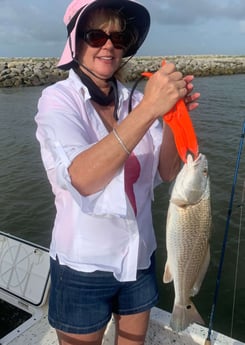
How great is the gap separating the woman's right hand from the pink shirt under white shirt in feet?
1.21

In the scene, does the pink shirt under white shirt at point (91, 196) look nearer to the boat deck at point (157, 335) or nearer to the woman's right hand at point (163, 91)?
the woman's right hand at point (163, 91)

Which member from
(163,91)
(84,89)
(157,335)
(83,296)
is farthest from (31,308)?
(163,91)

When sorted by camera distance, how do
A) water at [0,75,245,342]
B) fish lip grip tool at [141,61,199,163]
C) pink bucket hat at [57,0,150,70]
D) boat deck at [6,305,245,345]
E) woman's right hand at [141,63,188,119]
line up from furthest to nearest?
water at [0,75,245,342] < boat deck at [6,305,245,345] < pink bucket hat at [57,0,150,70] < fish lip grip tool at [141,61,199,163] < woman's right hand at [141,63,188,119]

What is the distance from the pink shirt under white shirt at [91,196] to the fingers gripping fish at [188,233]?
0.24 m

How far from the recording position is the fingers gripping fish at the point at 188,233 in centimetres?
198

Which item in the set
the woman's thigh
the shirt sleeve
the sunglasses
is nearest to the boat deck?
the woman's thigh

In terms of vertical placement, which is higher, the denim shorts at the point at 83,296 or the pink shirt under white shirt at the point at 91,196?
the pink shirt under white shirt at the point at 91,196

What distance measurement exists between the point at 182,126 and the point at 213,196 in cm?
785

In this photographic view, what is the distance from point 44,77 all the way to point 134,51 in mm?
35164

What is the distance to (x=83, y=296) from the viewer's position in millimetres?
2285

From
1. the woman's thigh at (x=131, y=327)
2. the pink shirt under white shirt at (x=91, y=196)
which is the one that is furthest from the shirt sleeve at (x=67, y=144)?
the woman's thigh at (x=131, y=327)

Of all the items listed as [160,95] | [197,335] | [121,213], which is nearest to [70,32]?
[160,95]

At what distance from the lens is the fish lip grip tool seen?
5.82 ft

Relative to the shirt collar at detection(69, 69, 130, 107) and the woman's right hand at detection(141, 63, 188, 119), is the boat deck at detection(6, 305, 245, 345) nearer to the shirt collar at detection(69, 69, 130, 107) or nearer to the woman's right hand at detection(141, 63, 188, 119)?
the shirt collar at detection(69, 69, 130, 107)
